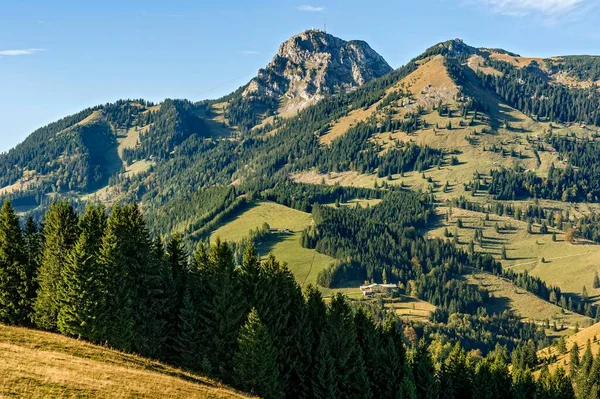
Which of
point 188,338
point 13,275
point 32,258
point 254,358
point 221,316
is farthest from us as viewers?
point 32,258

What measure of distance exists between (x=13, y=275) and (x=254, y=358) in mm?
36793

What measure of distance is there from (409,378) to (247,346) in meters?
34.8

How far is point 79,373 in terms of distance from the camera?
2063 inches

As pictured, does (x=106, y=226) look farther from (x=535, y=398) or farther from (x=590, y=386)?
(x=590, y=386)

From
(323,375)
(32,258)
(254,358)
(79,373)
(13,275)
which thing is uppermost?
(32,258)

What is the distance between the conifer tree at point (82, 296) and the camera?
7100 cm

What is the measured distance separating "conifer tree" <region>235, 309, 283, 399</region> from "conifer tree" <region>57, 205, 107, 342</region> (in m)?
18.8

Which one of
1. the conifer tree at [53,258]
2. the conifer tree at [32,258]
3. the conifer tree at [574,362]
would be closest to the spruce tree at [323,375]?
the conifer tree at [53,258]

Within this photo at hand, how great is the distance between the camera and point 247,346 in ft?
246

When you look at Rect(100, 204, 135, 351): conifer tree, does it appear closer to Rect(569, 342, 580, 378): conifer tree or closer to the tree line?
the tree line

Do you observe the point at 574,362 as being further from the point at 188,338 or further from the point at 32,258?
the point at 32,258

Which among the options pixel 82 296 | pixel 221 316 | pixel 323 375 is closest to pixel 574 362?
pixel 323 375

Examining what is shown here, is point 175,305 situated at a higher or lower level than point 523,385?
higher

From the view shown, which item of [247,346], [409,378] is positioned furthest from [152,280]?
[409,378]
